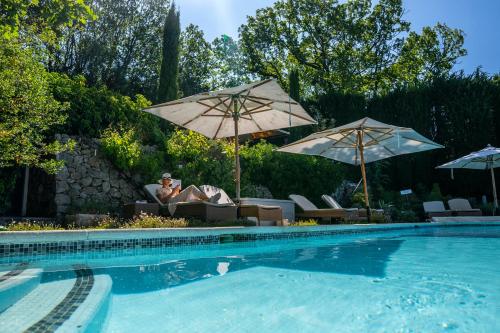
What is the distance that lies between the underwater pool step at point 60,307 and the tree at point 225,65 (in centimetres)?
2867

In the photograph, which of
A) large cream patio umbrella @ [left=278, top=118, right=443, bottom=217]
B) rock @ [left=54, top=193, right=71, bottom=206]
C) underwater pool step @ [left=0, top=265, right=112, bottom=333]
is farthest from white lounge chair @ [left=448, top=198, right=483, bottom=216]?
underwater pool step @ [left=0, top=265, right=112, bottom=333]

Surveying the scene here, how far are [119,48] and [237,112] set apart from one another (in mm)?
18338

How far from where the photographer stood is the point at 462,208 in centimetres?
1423

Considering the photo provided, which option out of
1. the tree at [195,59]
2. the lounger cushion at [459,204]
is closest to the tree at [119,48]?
the tree at [195,59]

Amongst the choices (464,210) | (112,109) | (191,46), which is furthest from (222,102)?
(191,46)

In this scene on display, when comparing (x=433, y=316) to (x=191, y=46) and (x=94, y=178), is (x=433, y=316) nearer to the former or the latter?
(x=94, y=178)

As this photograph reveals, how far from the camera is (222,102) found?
855 cm

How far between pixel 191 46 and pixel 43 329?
98.0 ft

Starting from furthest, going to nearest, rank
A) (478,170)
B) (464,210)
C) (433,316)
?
(478,170) < (464,210) < (433,316)

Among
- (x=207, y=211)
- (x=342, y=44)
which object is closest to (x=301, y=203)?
(x=207, y=211)

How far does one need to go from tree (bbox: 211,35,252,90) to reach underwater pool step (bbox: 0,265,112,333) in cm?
2867

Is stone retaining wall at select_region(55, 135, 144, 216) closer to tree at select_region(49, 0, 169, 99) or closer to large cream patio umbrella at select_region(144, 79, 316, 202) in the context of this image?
large cream patio umbrella at select_region(144, 79, 316, 202)

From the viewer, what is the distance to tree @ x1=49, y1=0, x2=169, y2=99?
21.5m

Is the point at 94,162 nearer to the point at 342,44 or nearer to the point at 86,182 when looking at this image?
the point at 86,182
